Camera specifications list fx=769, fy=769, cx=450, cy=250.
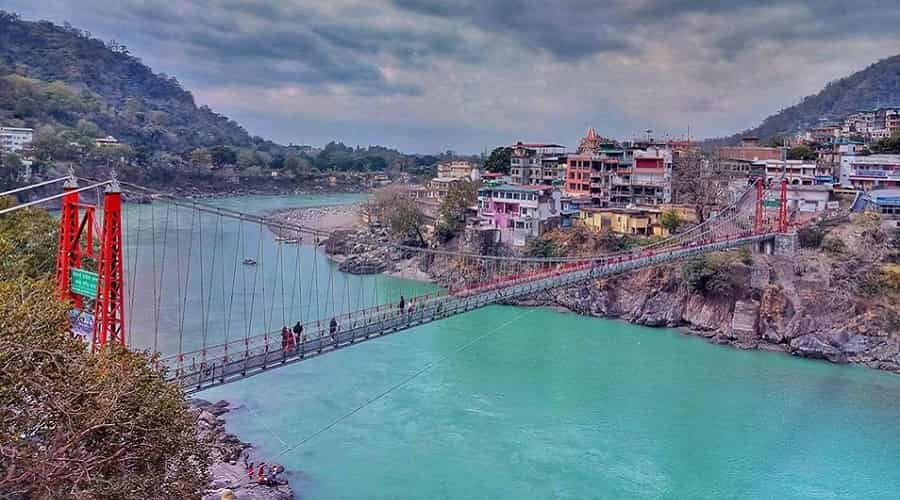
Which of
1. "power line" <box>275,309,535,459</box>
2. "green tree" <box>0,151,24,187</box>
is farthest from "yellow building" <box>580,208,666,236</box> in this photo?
"green tree" <box>0,151,24,187</box>

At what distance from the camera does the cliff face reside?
12.3m

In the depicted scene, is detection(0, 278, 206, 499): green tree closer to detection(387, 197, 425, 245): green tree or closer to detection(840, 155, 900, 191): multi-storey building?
detection(387, 197, 425, 245): green tree

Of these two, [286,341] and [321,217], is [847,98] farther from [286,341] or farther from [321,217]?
[286,341]

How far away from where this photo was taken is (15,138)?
3397 centimetres

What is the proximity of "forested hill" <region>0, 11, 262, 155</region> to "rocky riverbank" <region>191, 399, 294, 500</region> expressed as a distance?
36.9m

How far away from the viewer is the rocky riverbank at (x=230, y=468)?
714 cm

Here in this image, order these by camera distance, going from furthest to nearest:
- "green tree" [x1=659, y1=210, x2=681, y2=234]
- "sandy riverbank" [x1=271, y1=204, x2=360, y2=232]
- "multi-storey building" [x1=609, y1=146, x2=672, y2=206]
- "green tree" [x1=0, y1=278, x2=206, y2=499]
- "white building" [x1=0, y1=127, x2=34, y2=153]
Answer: "white building" [x1=0, y1=127, x2=34, y2=153]
"sandy riverbank" [x1=271, y1=204, x2=360, y2=232]
"multi-storey building" [x1=609, y1=146, x2=672, y2=206]
"green tree" [x1=659, y1=210, x2=681, y2=234]
"green tree" [x1=0, y1=278, x2=206, y2=499]

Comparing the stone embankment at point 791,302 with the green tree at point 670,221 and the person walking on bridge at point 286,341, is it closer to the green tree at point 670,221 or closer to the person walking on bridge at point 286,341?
the green tree at point 670,221

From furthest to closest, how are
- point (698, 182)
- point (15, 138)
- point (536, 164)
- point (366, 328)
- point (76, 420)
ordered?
point (15, 138) < point (536, 164) < point (698, 182) < point (366, 328) < point (76, 420)

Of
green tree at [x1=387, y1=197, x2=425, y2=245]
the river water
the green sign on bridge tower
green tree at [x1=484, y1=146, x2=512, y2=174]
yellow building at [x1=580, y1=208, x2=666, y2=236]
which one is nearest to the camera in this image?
the green sign on bridge tower

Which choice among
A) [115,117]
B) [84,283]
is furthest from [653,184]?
[115,117]

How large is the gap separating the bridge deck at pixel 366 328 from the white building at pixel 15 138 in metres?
26.1

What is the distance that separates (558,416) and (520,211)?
8.78 m

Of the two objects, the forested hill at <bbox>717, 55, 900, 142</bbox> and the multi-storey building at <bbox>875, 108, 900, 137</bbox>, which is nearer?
the multi-storey building at <bbox>875, 108, 900, 137</bbox>
